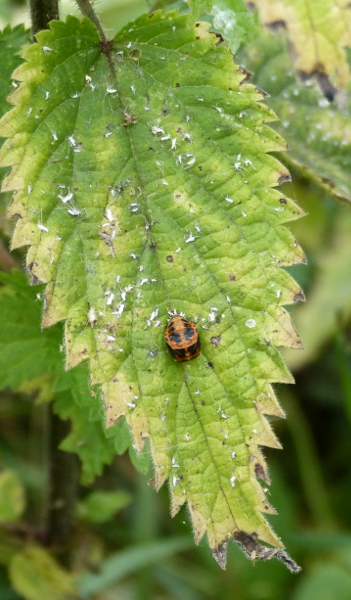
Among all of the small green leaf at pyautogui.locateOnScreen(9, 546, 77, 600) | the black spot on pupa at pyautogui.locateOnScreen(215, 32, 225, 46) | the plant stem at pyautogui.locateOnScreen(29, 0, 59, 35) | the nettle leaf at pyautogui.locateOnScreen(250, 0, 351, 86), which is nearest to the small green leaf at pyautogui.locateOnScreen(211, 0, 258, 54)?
the black spot on pupa at pyautogui.locateOnScreen(215, 32, 225, 46)

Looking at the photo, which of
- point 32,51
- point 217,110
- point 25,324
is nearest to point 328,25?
point 217,110

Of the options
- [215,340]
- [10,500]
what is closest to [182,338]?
[215,340]

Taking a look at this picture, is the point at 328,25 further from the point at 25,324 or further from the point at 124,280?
the point at 25,324

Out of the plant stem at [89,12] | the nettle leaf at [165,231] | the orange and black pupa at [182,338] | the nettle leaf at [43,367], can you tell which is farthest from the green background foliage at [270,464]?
the plant stem at [89,12]

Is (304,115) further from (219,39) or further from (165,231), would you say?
(165,231)

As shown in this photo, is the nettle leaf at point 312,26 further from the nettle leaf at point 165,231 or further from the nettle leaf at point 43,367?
the nettle leaf at point 43,367

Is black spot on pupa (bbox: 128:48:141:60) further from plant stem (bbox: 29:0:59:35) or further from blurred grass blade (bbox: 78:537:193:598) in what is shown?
blurred grass blade (bbox: 78:537:193:598)
